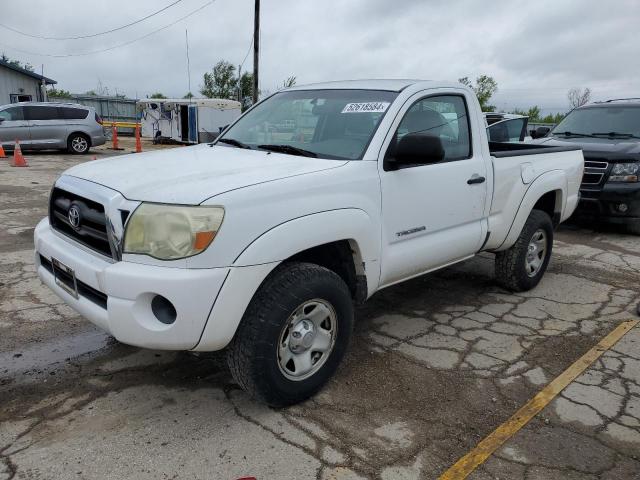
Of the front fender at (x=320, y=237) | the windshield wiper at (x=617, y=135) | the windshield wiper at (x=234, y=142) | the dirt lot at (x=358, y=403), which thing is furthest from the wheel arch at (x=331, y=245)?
the windshield wiper at (x=617, y=135)

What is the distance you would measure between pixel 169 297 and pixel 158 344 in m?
0.26

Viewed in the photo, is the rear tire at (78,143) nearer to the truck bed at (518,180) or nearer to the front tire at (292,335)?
the truck bed at (518,180)

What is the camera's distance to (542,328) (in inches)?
164

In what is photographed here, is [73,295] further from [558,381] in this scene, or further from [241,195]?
[558,381]

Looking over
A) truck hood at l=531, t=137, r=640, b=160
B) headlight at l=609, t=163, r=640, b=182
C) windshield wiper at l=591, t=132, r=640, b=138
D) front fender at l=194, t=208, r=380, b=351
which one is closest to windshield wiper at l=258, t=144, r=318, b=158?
front fender at l=194, t=208, r=380, b=351

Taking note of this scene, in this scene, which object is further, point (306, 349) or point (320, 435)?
point (306, 349)

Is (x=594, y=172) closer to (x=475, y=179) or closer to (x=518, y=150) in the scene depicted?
(x=518, y=150)

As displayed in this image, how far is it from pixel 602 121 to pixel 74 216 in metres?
8.04

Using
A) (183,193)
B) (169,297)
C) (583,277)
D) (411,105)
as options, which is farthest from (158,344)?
(583,277)

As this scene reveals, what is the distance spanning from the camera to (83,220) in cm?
280

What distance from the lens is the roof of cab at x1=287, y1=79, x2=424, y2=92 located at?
143 inches

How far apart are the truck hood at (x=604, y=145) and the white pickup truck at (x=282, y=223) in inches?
150

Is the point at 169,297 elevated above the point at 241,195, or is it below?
below

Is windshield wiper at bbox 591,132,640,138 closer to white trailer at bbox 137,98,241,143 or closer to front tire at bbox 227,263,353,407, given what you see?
front tire at bbox 227,263,353,407
